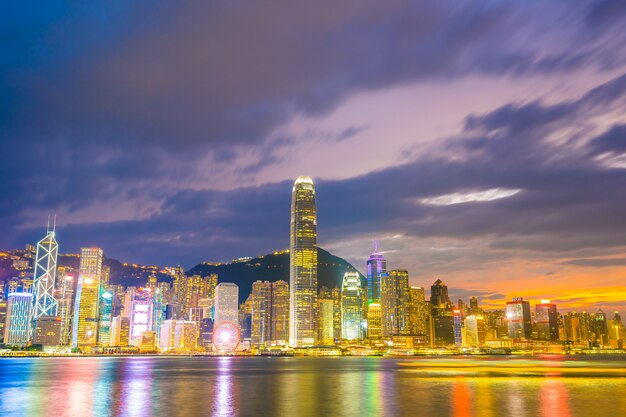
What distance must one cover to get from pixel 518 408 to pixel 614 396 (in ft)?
69.6

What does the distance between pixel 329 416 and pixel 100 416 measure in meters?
22.2

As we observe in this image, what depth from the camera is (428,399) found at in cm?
7075

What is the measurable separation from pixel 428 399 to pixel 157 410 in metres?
31.2

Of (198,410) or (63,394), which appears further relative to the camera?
(63,394)

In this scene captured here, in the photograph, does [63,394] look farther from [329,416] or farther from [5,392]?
[329,416]

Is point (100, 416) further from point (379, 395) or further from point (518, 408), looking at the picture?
point (518, 408)

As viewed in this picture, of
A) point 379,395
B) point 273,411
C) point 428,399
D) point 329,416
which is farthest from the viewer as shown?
point 379,395

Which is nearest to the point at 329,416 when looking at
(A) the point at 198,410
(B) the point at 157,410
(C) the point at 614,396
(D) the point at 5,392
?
(A) the point at 198,410

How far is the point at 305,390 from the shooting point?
86.7 meters

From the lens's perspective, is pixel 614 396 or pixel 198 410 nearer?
pixel 198 410

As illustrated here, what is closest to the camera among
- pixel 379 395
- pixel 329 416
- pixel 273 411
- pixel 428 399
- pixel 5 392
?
pixel 329 416

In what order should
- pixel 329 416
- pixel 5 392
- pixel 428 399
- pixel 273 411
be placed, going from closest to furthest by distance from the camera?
1. pixel 329 416
2. pixel 273 411
3. pixel 428 399
4. pixel 5 392

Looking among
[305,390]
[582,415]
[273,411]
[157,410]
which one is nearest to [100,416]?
[157,410]

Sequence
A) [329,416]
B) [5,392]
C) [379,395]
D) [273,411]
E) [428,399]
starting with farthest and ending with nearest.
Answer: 1. [5,392]
2. [379,395]
3. [428,399]
4. [273,411]
5. [329,416]
